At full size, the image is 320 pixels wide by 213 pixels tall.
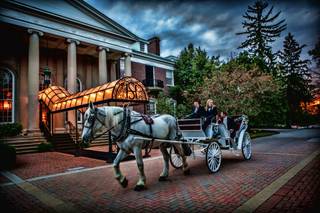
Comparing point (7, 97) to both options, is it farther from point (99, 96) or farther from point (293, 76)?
point (293, 76)

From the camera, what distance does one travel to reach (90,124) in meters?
4.66

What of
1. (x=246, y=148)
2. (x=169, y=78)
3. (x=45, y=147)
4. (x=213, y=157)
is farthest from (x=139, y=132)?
(x=169, y=78)

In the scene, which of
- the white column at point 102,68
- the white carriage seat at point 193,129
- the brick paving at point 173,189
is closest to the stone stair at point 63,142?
the white column at point 102,68

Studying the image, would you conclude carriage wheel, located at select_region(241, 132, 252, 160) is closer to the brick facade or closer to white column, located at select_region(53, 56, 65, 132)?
white column, located at select_region(53, 56, 65, 132)

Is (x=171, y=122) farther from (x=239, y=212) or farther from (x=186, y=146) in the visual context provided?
(x=239, y=212)

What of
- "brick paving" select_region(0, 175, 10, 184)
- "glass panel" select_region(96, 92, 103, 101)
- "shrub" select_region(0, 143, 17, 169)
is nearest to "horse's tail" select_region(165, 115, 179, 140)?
"brick paving" select_region(0, 175, 10, 184)

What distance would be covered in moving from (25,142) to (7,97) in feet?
18.1

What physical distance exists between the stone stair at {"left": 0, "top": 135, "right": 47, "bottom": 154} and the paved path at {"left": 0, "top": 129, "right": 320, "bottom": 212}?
22.3 feet

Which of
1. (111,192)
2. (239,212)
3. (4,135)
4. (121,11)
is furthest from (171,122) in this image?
(4,135)

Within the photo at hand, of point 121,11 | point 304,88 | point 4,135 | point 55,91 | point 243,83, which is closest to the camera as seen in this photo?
point 121,11

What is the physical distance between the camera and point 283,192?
4.47 meters

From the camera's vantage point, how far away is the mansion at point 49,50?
15.0 meters

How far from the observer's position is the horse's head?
15.2 ft

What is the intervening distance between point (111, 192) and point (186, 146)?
2.63 m
